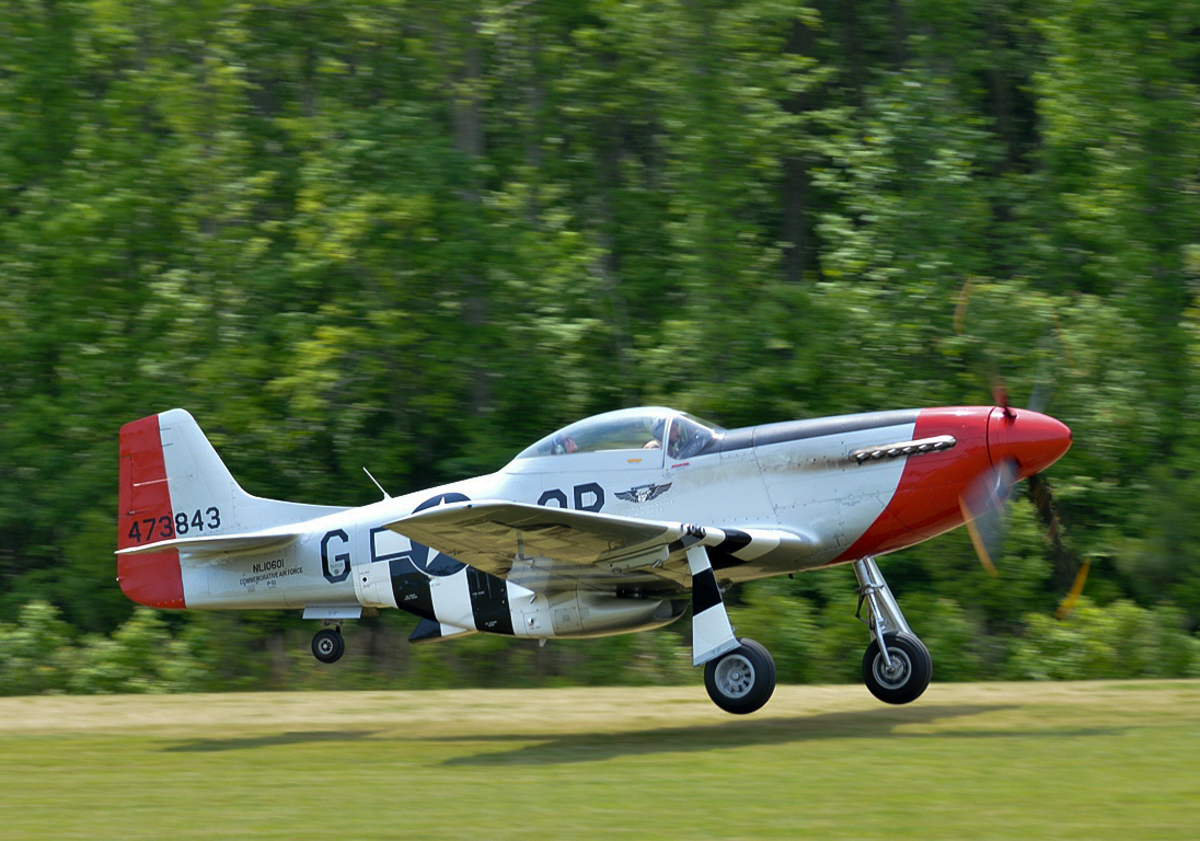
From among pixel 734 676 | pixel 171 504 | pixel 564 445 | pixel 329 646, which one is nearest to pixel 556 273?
pixel 171 504

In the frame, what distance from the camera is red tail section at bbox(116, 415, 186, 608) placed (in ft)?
38.6

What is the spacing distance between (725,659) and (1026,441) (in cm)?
256

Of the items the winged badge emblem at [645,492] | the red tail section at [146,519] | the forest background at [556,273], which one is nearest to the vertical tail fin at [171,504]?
the red tail section at [146,519]

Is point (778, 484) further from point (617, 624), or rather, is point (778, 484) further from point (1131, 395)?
point (1131, 395)

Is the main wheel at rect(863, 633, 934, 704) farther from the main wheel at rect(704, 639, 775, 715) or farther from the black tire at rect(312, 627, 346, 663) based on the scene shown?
the black tire at rect(312, 627, 346, 663)

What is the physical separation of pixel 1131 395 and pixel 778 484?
9.90m

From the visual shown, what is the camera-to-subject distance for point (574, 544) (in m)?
9.08

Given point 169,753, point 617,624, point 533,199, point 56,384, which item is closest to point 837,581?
point 617,624

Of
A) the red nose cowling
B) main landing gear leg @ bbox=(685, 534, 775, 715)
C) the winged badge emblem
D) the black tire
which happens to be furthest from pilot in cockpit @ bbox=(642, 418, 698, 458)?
the black tire

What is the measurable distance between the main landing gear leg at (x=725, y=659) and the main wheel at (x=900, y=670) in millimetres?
1186

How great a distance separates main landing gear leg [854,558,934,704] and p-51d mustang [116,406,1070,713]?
0.01 metres

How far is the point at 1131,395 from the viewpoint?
17.6 meters

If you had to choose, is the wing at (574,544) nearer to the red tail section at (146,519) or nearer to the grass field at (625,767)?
the grass field at (625,767)

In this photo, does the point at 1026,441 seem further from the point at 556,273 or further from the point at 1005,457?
the point at 556,273
